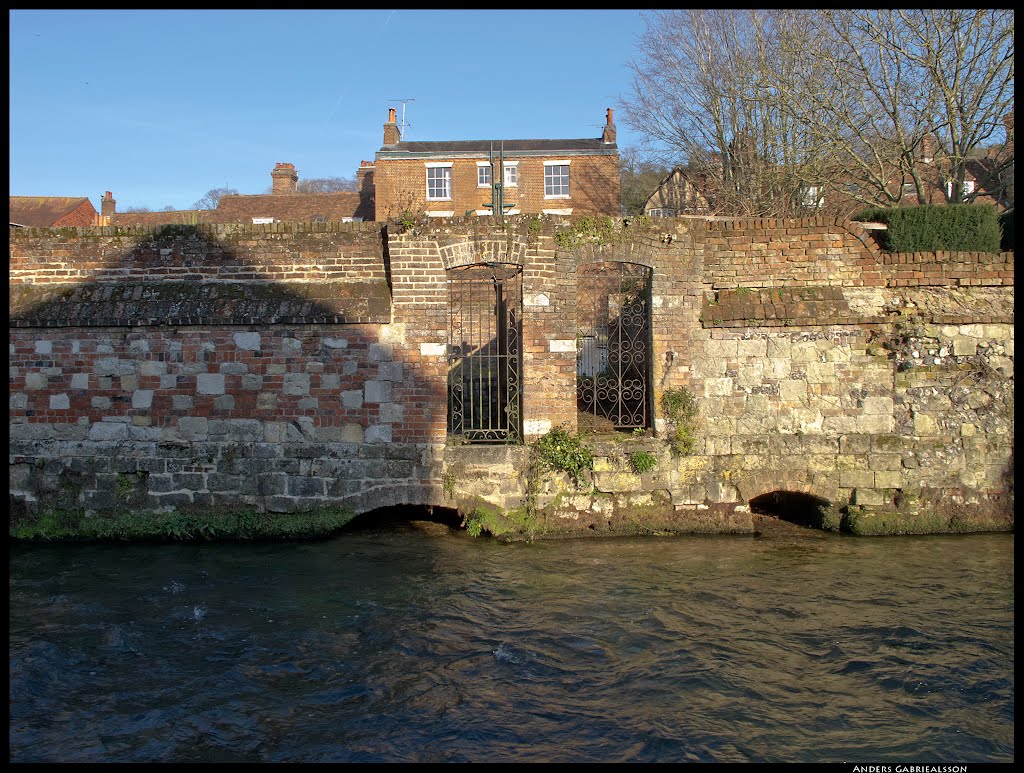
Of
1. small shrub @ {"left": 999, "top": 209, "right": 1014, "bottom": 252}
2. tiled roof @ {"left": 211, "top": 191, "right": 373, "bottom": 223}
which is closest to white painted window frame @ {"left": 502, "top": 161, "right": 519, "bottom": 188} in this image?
tiled roof @ {"left": 211, "top": 191, "right": 373, "bottom": 223}

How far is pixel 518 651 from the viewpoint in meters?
6.09

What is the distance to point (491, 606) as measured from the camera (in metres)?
7.04

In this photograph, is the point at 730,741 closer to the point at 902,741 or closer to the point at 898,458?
the point at 902,741

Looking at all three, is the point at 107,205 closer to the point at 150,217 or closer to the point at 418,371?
the point at 150,217

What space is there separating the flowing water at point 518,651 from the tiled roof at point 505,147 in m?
25.9

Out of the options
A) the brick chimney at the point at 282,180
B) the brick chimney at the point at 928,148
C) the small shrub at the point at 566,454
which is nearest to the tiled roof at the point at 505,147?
the brick chimney at the point at 282,180

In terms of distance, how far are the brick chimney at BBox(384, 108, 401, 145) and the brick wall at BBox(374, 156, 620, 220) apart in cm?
130

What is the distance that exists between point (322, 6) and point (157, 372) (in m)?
7.62

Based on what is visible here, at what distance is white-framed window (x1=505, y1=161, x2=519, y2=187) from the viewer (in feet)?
106

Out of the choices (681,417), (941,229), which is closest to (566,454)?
(681,417)

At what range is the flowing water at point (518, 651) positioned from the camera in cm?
A: 480

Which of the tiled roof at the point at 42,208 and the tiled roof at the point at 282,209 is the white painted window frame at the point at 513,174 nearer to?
the tiled roof at the point at 282,209

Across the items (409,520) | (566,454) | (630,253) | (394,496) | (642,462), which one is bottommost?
(409,520)

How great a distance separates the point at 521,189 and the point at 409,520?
24570 millimetres
